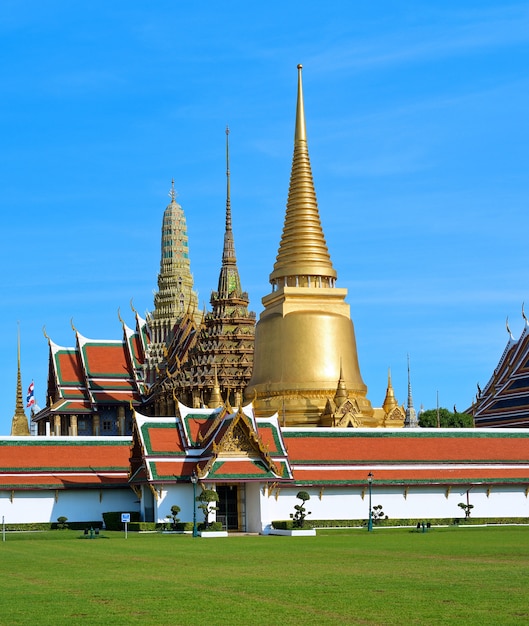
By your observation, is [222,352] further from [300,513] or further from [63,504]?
[300,513]

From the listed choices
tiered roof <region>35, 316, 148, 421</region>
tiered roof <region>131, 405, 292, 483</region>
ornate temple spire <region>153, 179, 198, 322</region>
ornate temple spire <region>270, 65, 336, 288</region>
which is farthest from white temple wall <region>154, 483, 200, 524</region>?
ornate temple spire <region>153, 179, 198, 322</region>

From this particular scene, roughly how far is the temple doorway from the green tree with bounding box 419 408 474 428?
1236 inches

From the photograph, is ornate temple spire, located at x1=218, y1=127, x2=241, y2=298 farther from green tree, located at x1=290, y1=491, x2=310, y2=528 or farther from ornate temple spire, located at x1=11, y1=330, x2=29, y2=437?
green tree, located at x1=290, y1=491, x2=310, y2=528

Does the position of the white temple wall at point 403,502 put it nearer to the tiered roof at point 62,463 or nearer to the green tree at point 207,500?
the green tree at point 207,500

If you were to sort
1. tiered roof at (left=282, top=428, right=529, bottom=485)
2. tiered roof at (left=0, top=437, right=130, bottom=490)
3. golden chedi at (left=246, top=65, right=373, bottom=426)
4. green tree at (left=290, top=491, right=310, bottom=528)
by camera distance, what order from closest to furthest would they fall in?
green tree at (left=290, top=491, right=310, bottom=528) < tiered roof at (left=0, top=437, right=130, bottom=490) < tiered roof at (left=282, top=428, right=529, bottom=485) < golden chedi at (left=246, top=65, right=373, bottom=426)

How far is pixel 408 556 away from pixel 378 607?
379 inches

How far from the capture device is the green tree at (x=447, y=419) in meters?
72.4

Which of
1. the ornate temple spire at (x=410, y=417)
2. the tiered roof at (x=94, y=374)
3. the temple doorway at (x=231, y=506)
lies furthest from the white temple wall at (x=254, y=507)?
the ornate temple spire at (x=410, y=417)

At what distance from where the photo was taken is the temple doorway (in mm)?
41812

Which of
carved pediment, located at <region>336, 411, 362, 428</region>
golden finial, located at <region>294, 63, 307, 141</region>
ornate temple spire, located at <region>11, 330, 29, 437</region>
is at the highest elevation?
golden finial, located at <region>294, 63, 307, 141</region>

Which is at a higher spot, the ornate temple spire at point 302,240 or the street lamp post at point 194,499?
the ornate temple spire at point 302,240

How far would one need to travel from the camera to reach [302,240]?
6122 centimetres

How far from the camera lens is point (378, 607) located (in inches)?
605

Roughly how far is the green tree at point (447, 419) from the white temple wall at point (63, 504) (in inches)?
1244
